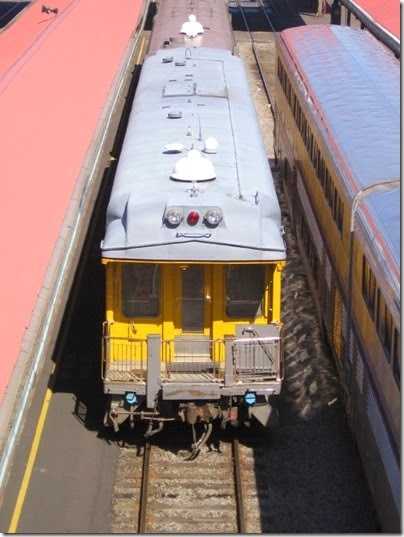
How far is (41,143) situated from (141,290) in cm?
437

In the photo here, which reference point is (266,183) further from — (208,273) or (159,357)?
(159,357)

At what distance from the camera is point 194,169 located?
12758mm

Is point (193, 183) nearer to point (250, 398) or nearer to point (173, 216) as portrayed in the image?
point (173, 216)

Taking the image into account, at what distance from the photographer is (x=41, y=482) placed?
12.6m

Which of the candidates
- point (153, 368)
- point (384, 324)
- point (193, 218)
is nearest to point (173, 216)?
point (193, 218)

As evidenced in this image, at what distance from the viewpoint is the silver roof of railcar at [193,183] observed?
1199 cm

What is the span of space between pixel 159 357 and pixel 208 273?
1.13 m

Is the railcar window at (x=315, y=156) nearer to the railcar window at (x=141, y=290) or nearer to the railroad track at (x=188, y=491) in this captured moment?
the railcar window at (x=141, y=290)

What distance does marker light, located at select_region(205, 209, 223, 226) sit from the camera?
1195cm

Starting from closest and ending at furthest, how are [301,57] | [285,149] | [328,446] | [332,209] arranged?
[328,446]
[332,209]
[301,57]
[285,149]

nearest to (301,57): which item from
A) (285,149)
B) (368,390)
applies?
(285,149)

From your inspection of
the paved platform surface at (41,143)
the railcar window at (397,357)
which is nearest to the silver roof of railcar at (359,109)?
the railcar window at (397,357)

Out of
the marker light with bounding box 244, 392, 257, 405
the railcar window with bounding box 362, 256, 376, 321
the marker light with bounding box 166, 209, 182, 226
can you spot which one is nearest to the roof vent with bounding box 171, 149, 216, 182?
the marker light with bounding box 166, 209, 182, 226

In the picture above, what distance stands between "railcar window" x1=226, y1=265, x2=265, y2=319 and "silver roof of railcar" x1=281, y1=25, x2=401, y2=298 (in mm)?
1410
